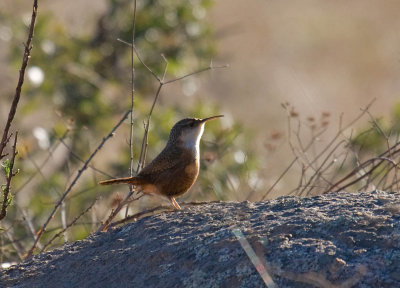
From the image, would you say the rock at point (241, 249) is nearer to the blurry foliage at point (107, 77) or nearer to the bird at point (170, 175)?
the bird at point (170, 175)

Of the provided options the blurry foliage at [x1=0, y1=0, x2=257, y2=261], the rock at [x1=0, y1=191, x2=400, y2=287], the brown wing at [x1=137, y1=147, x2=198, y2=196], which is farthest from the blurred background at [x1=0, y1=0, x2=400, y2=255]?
the rock at [x1=0, y1=191, x2=400, y2=287]

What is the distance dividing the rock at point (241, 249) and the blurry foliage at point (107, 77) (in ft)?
14.4

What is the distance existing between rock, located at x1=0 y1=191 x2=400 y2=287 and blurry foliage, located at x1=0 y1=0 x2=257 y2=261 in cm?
439

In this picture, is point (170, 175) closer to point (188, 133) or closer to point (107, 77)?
point (188, 133)

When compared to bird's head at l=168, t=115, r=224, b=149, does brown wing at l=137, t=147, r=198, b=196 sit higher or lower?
lower

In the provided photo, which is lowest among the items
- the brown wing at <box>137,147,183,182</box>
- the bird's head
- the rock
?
the rock

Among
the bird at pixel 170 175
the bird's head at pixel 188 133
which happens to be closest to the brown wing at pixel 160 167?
the bird at pixel 170 175

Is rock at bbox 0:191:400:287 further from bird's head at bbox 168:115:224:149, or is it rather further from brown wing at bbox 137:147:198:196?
bird's head at bbox 168:115:224:149

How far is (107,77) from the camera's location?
9.91m

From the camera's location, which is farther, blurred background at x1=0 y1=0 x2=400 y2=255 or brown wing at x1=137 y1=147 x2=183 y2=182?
blurred background at x1=0 y1=0 x2=400 y2=255

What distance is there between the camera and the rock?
9.96 ft

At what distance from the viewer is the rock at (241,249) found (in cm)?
304

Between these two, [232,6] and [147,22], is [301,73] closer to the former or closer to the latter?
[232,6]

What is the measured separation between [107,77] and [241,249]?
695cm
